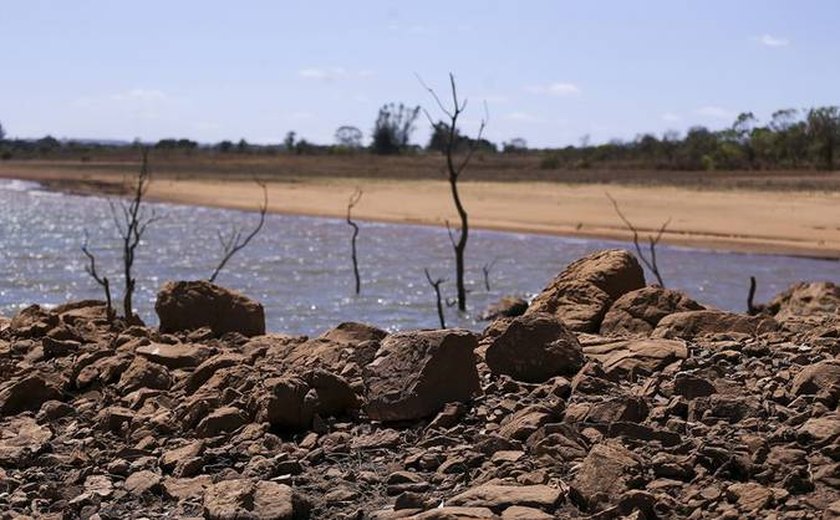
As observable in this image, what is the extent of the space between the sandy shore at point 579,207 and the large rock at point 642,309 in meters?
19.2

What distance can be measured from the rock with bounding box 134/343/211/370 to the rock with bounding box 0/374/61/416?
0.61 meters

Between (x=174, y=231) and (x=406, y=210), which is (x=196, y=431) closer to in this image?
(x=174, y=231)

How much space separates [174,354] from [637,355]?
2.84 m

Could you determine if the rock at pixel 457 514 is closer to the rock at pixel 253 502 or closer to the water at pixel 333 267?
the rock at pixel 253 502

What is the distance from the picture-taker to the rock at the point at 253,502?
186 inches

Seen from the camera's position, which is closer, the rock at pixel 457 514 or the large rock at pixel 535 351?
the rock at pixel 457 514

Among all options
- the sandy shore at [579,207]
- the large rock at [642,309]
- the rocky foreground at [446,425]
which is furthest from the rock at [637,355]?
the sandy shore at [579,207]

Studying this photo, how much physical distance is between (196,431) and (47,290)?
1655cm

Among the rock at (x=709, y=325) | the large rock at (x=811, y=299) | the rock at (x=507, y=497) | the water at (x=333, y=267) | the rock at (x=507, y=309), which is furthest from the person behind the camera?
the water at (x=333, y=267)

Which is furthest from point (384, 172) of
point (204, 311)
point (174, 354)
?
point (174, 354)

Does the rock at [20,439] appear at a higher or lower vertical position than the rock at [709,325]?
lower

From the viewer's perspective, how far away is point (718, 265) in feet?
82.4

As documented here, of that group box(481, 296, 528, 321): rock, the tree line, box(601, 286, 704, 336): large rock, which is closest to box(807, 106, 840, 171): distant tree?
the tree line

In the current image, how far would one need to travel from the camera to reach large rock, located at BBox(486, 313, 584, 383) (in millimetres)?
6199
